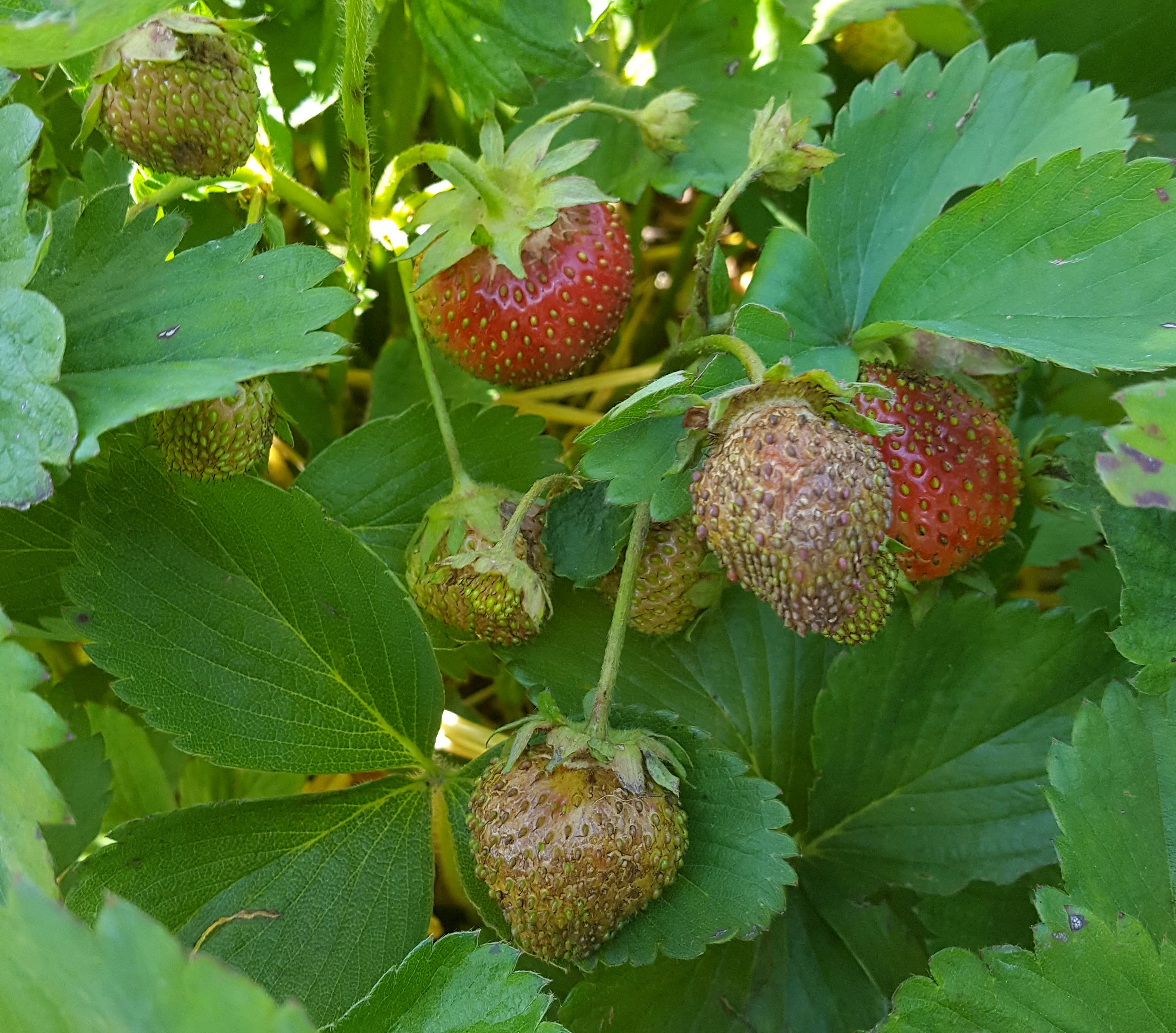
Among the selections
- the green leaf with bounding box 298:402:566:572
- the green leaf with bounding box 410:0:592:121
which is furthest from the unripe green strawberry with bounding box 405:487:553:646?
the green leaf with bounding box 410:0:592:121

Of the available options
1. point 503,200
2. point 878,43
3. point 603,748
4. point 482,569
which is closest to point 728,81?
point 878,43

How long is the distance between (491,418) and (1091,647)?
598 mm

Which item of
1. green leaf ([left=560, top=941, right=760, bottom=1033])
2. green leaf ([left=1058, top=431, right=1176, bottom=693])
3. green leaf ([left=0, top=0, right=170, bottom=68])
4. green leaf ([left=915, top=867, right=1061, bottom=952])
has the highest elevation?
green leaf ([left=0, top=0, right=170, bottom=68])

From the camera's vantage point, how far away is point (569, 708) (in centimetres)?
92

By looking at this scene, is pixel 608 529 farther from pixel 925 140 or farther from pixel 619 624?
pixel 925 140

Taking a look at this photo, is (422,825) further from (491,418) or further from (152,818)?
(491,418)

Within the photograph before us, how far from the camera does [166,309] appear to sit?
77cm

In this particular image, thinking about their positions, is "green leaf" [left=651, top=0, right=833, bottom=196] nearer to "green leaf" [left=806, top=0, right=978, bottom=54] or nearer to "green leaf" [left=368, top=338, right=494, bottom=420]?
"green leaf" [left=806, top=0, right=978, bottom=54]

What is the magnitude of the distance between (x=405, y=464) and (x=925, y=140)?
1.90ft

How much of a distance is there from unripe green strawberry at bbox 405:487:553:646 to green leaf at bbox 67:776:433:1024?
8.2 inches

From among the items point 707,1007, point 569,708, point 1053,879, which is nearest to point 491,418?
point 569,708

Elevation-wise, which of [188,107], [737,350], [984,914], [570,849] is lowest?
[984,914]

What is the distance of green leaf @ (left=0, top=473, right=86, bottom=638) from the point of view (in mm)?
976

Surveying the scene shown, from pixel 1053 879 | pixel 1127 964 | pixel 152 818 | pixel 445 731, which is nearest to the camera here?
pixel 1127 964
